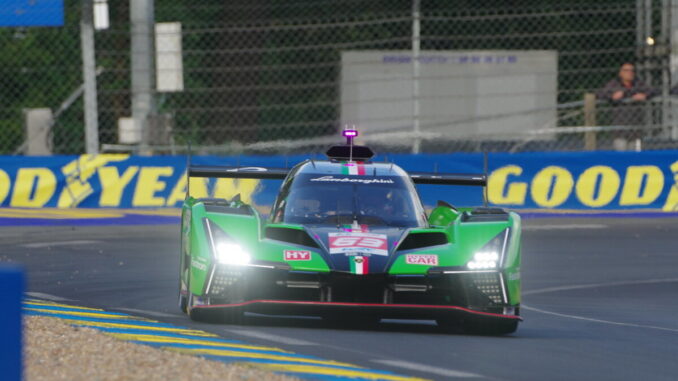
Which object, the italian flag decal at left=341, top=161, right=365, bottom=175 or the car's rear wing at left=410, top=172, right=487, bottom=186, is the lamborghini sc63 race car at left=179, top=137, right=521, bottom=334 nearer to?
the italian flag decal at left=341, top=161, right=365, bottom=175

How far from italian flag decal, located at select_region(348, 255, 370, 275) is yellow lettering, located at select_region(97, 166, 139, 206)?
11079 mm

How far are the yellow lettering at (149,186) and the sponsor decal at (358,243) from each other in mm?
10580

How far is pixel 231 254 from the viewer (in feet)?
31.5

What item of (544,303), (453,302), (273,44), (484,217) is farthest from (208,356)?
(273,44)

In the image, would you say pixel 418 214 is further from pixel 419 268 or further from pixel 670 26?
pixel 670 26

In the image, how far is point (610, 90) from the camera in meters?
21.5

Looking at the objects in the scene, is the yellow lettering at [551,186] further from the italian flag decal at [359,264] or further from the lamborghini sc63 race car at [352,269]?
the italian flag decal at [359,264]

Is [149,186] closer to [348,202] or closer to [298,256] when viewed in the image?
[348,202]

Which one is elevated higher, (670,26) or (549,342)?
(670,26)

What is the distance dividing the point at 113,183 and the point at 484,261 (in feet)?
36.6

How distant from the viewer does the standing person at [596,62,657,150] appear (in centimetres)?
2128

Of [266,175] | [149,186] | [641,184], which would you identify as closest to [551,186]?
[641,184]

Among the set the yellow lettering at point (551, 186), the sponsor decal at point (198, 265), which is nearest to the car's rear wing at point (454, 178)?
the sponsor decal at point (198, 265)

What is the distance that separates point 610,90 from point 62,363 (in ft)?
49.3
